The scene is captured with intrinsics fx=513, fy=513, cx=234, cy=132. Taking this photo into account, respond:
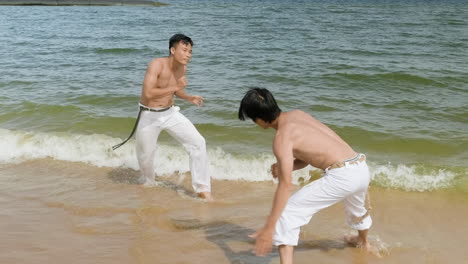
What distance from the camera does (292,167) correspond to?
3387 mm

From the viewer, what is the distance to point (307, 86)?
11.1 metres

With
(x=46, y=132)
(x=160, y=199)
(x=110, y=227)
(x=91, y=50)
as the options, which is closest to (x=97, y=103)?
(x=46, y=132)

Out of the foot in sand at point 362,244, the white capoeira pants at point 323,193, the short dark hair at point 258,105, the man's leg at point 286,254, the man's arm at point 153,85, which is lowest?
the foot in sand at point 362,244

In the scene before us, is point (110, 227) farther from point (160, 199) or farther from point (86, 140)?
point (86, 140)

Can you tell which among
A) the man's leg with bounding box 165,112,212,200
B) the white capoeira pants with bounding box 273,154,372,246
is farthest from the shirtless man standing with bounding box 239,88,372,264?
the man's leg with bounding box 165,112,212,200

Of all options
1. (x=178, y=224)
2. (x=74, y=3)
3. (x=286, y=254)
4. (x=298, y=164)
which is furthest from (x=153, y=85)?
(x=74, y=3)

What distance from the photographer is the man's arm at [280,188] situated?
10.9 feet

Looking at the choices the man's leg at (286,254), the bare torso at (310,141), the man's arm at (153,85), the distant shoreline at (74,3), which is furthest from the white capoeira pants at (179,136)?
the distant shoreline at (74,3)

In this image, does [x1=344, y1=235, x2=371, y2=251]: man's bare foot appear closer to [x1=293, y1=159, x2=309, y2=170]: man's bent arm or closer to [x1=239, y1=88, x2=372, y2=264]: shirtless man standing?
[x1=239, y1=88, x2=372, y2=264]: shirtless man standing

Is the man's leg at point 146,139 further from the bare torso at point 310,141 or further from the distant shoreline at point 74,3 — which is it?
the distant shoreline at point 74,3

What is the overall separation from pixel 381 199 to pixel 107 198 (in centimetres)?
305

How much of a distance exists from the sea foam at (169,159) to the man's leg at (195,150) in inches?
33.8

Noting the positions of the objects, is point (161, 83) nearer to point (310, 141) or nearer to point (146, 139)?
point (146, 139)

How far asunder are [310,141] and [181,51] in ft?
7.32
